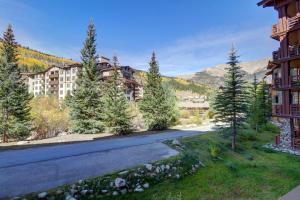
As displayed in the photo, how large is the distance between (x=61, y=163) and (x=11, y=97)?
16.0 meters

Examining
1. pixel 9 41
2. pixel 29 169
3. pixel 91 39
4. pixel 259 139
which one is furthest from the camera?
pixel 91 39

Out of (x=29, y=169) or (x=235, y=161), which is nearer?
(x=29, y=169)

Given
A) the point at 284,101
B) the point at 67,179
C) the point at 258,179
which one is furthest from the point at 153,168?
the point at 284,101

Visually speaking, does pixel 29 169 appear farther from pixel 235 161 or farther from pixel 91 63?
pixel 91 63

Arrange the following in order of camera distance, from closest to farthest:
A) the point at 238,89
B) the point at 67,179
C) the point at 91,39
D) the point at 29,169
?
the point at 67,179, the point at 29,169, the point at 238,89, the point at 91,39

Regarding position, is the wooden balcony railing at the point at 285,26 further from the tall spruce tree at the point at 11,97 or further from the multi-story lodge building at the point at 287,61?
the tall spruce tree at the point at 11,97

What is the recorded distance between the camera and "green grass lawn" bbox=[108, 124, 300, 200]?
10180mm

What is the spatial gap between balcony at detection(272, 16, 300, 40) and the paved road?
1557 centimetres

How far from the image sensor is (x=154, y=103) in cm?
2945

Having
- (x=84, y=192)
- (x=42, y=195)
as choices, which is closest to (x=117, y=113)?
(x=84, y=192)

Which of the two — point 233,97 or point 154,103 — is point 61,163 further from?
point 154,103

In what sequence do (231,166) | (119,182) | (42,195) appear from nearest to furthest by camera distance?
(42,195) → (119,182) → (231,166)

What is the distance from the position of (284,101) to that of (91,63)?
21.2 meters

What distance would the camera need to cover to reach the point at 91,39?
91.7ft
